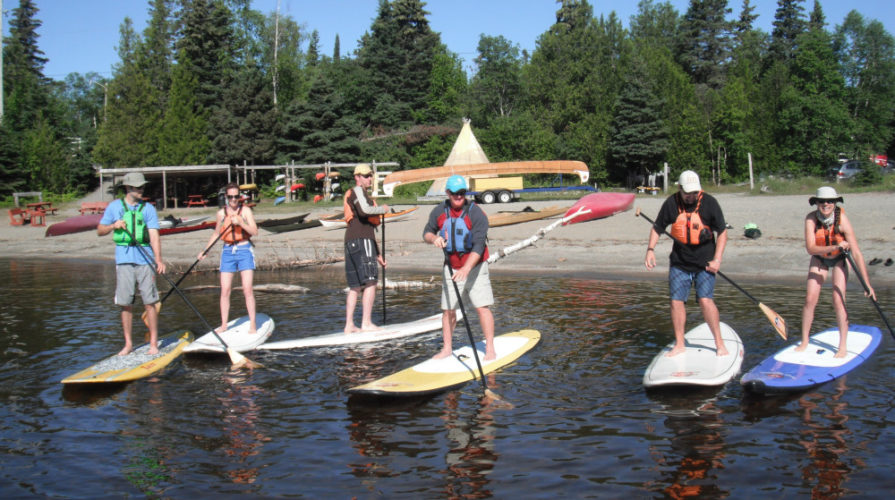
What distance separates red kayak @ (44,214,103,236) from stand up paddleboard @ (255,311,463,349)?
19.2 m

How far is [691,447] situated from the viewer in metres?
5.37

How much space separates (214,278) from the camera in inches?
651

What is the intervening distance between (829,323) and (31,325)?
1139 centimetres

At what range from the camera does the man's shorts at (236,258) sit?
8.39m

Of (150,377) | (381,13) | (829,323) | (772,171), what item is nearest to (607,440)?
(150,377)

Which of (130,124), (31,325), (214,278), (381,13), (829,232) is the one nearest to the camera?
(829,232)

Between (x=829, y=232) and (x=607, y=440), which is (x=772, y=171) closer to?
(x=829, y=232)

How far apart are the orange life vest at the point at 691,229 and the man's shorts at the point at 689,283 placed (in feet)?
1.01

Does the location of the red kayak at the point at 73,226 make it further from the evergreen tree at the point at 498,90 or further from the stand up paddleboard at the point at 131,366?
the evergreen tree at the point at 498,90

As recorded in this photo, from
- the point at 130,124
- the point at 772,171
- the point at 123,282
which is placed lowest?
the point at 123,282

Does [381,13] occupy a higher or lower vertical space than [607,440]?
higher

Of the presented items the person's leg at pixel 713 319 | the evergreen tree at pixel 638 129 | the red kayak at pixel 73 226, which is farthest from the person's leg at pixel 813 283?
the evergreen tree at pixel 638 129

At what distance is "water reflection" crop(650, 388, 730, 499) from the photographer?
4742 mm

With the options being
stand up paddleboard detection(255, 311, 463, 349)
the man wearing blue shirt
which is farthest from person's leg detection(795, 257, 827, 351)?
the man wearing blue shirt
